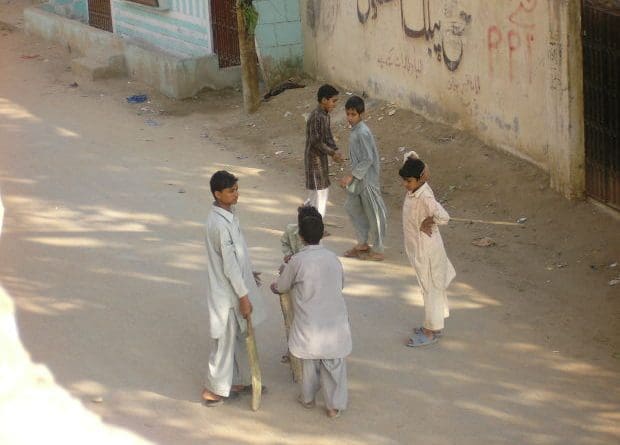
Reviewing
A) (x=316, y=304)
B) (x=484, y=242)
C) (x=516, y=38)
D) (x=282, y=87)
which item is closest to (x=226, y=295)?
(x=316, y=304)

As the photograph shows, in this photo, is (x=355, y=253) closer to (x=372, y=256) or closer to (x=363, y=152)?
(x=372, y=256)

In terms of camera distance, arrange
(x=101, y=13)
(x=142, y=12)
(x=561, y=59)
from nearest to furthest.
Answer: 1. (x=561, y=59)
2. (x=142, y=12)
3. (x=101, y=13)

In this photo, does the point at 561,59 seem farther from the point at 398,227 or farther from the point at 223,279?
the point at 223,279

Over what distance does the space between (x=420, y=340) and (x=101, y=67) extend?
11.1m

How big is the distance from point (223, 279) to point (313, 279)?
23.1 inches

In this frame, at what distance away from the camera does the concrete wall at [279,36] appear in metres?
15.3

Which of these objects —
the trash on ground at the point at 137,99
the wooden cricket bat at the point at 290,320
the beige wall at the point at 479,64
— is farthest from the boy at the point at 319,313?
the trash on ground at the point at 137,99

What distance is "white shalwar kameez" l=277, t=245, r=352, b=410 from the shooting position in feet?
21.2

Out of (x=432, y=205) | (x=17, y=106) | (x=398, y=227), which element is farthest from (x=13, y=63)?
(x=432, y=205)

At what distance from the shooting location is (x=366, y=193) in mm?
9219

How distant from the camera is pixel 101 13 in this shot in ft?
66.9

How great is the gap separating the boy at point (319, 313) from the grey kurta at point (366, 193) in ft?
8.61

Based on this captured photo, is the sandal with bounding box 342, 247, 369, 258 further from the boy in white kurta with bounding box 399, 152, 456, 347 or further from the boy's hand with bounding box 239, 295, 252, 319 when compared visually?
the boy's hand with bounding box 239, 295, 252, 319

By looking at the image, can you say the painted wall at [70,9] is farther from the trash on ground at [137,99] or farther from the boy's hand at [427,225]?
the boy's hand at [427,225]
